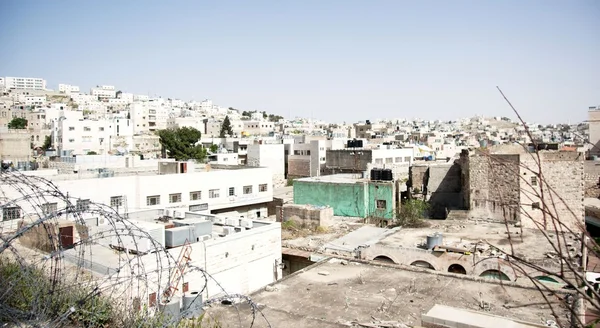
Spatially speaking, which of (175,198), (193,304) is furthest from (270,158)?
(193,304)

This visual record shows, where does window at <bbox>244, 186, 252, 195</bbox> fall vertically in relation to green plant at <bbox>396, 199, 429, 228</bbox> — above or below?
above

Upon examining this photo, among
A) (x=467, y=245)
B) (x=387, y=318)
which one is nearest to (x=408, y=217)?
(x=467, y=245)

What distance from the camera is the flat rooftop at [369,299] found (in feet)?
30.4

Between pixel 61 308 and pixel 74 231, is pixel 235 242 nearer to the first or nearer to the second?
pixel 74 231

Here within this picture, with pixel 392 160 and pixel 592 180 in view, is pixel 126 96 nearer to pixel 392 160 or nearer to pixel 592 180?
pixel 392 160

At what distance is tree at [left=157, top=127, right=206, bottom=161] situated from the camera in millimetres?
46656

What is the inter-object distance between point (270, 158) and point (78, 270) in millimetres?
36830

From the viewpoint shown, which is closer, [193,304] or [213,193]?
[193,304]

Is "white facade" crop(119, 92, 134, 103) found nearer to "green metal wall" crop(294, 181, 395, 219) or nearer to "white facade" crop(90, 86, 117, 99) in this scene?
"white facade" crop(90, 86, 117, 99)

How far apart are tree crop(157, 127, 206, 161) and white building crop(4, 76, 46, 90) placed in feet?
423

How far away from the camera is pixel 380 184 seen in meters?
24.1

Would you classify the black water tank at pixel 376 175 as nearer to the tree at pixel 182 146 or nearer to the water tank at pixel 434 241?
the water tank at pixel 434 241

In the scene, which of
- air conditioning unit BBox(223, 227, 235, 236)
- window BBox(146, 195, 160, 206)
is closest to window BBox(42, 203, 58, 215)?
window BBox(146, 195, 160, 206)

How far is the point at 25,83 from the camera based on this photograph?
15562cm
